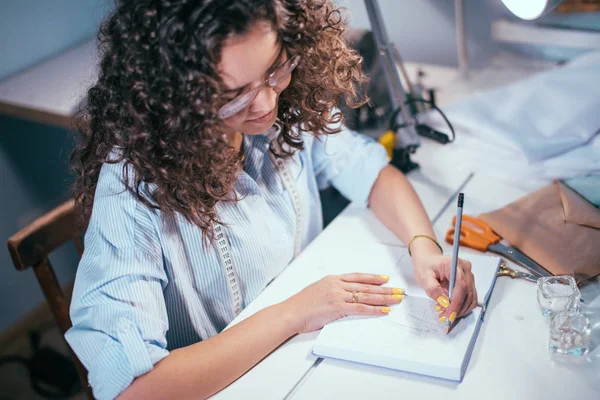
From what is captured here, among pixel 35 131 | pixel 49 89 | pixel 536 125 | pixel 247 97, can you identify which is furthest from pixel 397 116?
pixel 35 131

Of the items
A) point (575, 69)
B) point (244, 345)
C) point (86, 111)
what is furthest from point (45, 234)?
point (575, 69)

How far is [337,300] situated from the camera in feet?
3.29

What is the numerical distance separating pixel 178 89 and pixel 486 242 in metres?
0.65

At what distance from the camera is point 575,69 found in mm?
1545

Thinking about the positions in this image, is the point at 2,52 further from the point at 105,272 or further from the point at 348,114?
the point at 105,272

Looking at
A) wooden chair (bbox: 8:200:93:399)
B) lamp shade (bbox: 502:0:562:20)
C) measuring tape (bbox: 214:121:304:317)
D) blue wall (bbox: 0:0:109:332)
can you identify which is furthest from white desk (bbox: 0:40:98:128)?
lamp shade (bbox: 502:0:562:20)

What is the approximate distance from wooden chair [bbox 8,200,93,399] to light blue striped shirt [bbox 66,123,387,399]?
24 cm

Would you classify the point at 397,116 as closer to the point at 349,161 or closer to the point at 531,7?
the point at 349,161

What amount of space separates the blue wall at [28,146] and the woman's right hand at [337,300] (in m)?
1.39

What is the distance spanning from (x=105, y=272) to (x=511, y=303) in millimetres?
667

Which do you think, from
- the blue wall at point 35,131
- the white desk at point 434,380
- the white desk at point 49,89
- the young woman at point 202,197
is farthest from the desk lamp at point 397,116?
the white desk at point 49,89

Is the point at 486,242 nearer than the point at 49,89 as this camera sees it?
Yes

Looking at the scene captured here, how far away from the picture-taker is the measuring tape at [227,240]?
3.56 ft

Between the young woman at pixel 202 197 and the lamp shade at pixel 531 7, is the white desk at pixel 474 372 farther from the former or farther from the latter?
the lamp shade at pixel 531 7
